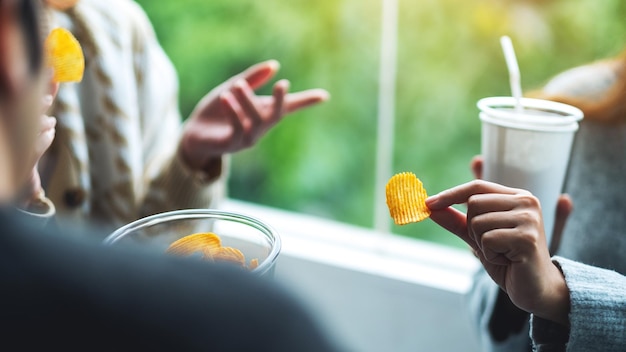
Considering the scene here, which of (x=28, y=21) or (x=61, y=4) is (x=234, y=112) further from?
(x=28, y=21)

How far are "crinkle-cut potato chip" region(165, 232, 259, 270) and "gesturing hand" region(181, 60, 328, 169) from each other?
446mm

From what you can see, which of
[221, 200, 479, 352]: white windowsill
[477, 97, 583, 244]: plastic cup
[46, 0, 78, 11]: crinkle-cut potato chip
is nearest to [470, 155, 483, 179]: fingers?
[477, 97, 583, 244]: plastic cup

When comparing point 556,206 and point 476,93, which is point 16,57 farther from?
point 476,93

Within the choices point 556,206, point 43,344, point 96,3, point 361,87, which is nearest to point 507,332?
point 556,206

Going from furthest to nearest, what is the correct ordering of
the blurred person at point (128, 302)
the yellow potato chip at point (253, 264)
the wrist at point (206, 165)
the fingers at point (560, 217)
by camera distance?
the wrist at point (206, 165) → the fingers at point (560, 217) → the yellow potato chip at point (253, 264) → the blurred person at point (128, 302)

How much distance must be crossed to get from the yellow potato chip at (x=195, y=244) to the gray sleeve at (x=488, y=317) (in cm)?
40

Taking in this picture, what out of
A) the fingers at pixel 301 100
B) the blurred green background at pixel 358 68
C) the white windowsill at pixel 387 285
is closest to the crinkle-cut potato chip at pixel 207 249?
the fingers at pixel 301 100

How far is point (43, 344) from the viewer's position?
0.76 feet

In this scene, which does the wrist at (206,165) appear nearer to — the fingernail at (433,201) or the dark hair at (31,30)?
the fingernail at (433,201)

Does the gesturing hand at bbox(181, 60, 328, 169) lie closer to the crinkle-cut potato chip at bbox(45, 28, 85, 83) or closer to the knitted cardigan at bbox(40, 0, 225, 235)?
the knitted cardigan at bbox(40, 0, 225, 235)

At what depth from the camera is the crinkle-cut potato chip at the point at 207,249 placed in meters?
0.55

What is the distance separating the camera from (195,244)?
0.56 metres

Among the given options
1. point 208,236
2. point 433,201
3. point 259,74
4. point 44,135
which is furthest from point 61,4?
point 433,201

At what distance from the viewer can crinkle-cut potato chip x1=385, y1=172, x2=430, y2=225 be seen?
599 millimetres
